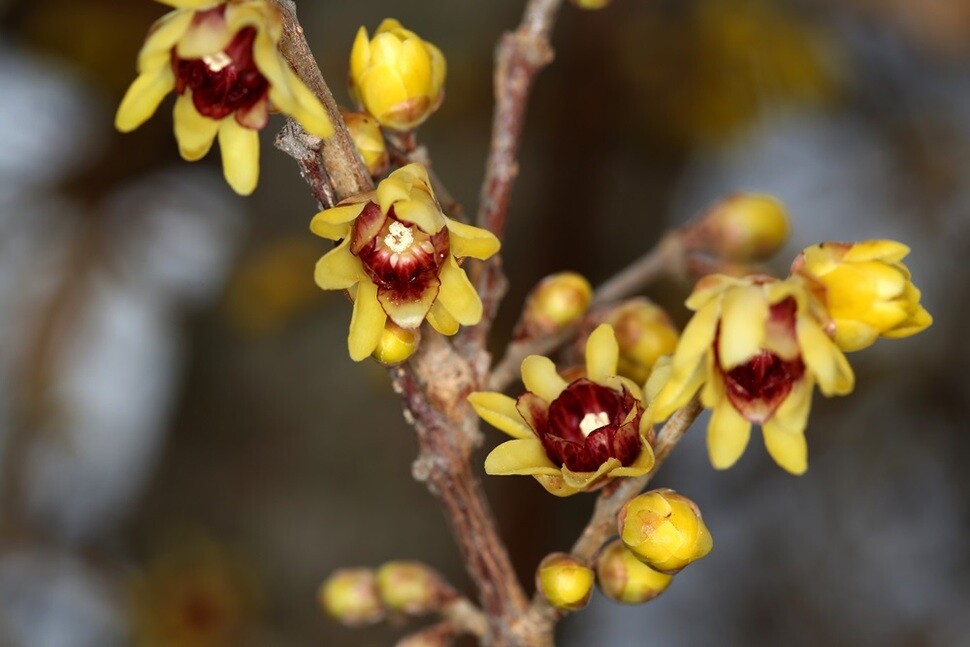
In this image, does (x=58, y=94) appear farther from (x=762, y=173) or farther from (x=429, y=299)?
(x=429, y=299)

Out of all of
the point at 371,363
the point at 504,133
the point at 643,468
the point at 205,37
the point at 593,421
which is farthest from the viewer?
the point at 371,363

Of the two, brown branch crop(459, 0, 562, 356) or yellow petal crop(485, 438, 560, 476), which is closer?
yellow petal crop(485, 438, 560, 476)

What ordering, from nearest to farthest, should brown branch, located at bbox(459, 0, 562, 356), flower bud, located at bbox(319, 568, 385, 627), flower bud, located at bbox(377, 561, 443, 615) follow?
brown branch, located at bbox(459, 0, 562, 356)
flower bud, located at bbox(377, 561, 443, 615)
flower bud, located at bbox(319, 568, 385, 627)

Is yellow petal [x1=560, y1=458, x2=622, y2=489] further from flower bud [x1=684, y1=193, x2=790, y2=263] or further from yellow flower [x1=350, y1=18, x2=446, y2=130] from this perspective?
flower bud [x1=684, y1=193, x2=790, y2=263]

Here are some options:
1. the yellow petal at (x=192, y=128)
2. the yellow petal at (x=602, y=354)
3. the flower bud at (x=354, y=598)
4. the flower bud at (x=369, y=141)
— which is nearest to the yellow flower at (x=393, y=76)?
the flower bud at (x=369, y=141)

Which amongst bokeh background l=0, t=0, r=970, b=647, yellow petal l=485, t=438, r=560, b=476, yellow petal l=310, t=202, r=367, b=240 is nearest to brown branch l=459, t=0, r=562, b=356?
yellow petal l=485, t=438, r=560, b=476

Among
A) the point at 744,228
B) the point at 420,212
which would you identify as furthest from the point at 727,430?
the point at 744,228

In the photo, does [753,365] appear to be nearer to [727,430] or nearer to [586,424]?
[727,430]
